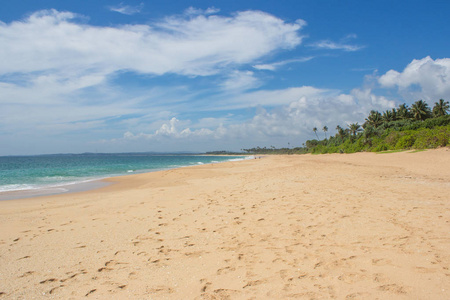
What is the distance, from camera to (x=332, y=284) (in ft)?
11.2

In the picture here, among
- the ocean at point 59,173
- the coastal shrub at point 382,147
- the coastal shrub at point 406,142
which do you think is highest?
the coastal shrub at point 406,142

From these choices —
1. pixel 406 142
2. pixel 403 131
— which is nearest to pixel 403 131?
pixel 403 131

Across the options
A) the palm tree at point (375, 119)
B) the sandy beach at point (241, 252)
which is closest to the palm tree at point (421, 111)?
the palm tree at point (375, 119)

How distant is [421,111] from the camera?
208 ft

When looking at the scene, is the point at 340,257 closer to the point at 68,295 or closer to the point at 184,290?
the point at 184,290

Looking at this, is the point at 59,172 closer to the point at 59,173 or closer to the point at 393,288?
the point at 59,173

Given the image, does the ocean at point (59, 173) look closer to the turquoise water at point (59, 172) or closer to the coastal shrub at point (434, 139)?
the turquoise water at point (59, 172)

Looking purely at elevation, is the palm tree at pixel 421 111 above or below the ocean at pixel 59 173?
above

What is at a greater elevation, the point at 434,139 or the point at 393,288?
the point at 434,139

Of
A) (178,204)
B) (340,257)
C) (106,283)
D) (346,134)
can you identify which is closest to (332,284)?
(340,257)

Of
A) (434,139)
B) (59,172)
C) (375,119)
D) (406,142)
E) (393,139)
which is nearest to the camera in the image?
(434,139)

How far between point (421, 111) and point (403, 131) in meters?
24.6

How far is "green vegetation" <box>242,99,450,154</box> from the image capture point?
35.0m

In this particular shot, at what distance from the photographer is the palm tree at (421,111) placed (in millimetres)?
63550
